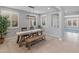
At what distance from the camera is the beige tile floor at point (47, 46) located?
236 cm

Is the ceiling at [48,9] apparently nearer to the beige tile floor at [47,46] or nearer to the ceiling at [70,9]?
the ceiling at [70,9]

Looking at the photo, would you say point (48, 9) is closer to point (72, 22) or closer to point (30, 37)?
point (72, 22)

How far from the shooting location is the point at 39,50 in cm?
245

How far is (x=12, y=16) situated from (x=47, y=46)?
153 centimetres

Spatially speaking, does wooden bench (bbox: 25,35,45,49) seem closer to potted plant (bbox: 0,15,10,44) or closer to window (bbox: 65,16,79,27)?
potted plant (bbox: 0,15,10,44)

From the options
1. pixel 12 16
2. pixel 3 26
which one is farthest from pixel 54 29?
pixel 3 26

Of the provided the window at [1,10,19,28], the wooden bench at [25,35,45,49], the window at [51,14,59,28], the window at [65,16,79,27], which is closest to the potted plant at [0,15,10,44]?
the window at [1,10,19,28]

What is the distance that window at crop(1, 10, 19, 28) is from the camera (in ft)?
7.70

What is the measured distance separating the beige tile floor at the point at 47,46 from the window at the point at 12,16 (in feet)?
1.59
